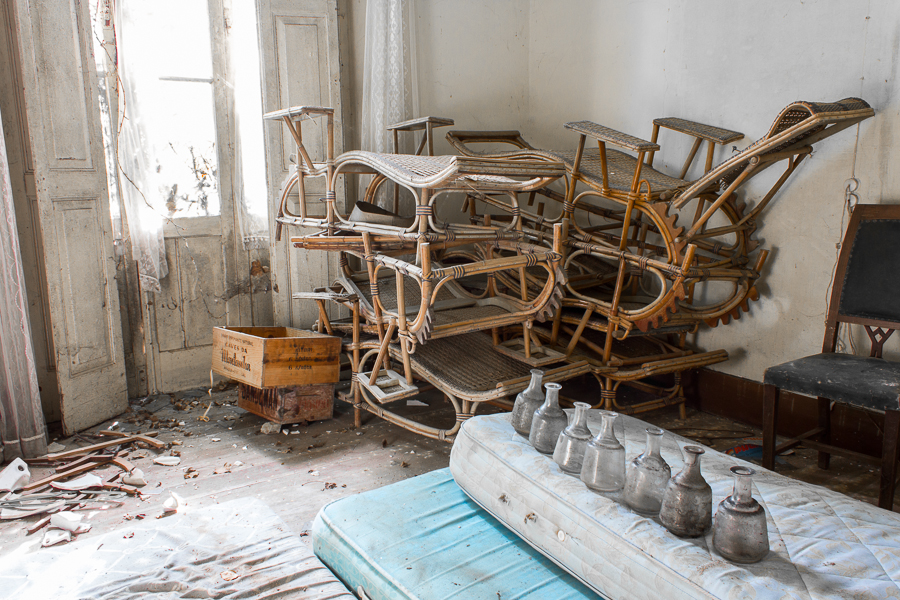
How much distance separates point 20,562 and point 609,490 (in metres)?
1.64

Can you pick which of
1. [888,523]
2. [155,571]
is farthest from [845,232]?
[155,571]

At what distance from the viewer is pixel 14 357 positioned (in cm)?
300

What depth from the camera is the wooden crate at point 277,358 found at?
10.8ft

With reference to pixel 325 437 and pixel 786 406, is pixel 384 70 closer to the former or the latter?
pixel 325 437

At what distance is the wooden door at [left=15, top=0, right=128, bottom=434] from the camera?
3.15 metres

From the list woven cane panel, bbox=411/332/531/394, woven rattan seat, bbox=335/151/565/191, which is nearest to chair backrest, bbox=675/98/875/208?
woven rattan seat, bbox=335/151/565/191

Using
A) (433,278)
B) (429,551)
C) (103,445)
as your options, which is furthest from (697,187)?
(103,445)

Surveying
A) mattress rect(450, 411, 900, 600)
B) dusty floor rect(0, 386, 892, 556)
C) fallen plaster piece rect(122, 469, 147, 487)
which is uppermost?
mattress rect(450, 411, 900, 600)

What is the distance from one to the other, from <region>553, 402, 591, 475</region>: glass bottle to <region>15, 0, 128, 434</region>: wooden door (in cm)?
286

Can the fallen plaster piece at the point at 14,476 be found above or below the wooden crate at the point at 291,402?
below

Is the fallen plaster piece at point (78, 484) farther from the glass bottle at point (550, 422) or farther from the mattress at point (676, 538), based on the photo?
the glass bottle at point (550, 422)

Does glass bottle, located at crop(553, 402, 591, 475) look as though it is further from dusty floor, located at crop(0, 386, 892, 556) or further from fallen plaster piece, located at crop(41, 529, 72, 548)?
fallen plaster piece, located at crop(41, 529, 72, 548)

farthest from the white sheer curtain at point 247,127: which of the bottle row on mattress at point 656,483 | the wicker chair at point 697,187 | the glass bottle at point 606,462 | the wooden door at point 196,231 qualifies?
the glass bottle at point 606,462

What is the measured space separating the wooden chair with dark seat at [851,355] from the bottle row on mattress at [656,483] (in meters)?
1.17
